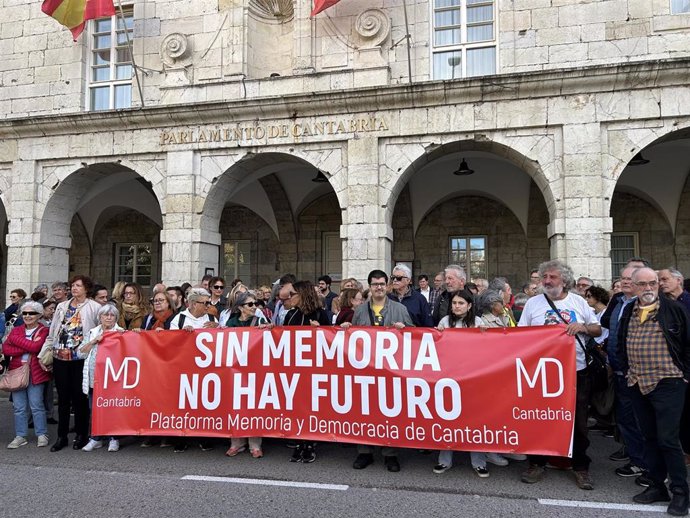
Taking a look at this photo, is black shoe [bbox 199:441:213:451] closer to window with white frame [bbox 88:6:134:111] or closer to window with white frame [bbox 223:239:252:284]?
window with white frame [bbox 88:6:134:111]

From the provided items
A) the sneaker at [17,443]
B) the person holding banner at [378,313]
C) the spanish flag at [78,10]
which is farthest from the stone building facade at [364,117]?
the sneaker at [17,443]

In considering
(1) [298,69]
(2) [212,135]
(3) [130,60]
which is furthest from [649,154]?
(3) [130,60]

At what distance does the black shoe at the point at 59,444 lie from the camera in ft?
19.6

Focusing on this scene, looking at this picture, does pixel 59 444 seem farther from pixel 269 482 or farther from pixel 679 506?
pixel 679 506

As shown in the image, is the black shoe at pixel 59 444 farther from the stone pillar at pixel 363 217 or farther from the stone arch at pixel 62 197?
the stone arch at pixel 62 197

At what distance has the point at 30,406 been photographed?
20.4 ft

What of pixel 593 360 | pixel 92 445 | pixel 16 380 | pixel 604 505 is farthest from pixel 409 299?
pixel 16 380

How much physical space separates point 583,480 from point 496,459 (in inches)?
33.4

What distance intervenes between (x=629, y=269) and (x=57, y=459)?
246 inches

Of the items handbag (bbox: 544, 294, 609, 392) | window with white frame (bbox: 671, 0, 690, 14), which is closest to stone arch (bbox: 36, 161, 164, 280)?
handbag (bbox: 544, 294, 609, 392)

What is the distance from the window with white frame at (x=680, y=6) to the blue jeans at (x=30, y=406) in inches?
498

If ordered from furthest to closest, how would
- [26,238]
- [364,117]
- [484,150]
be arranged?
1. [26,238]
2. [484,150]
3. [364,117]

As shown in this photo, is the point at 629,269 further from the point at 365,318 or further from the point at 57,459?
the point at 57,459

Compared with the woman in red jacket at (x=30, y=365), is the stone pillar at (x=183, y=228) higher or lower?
higher
